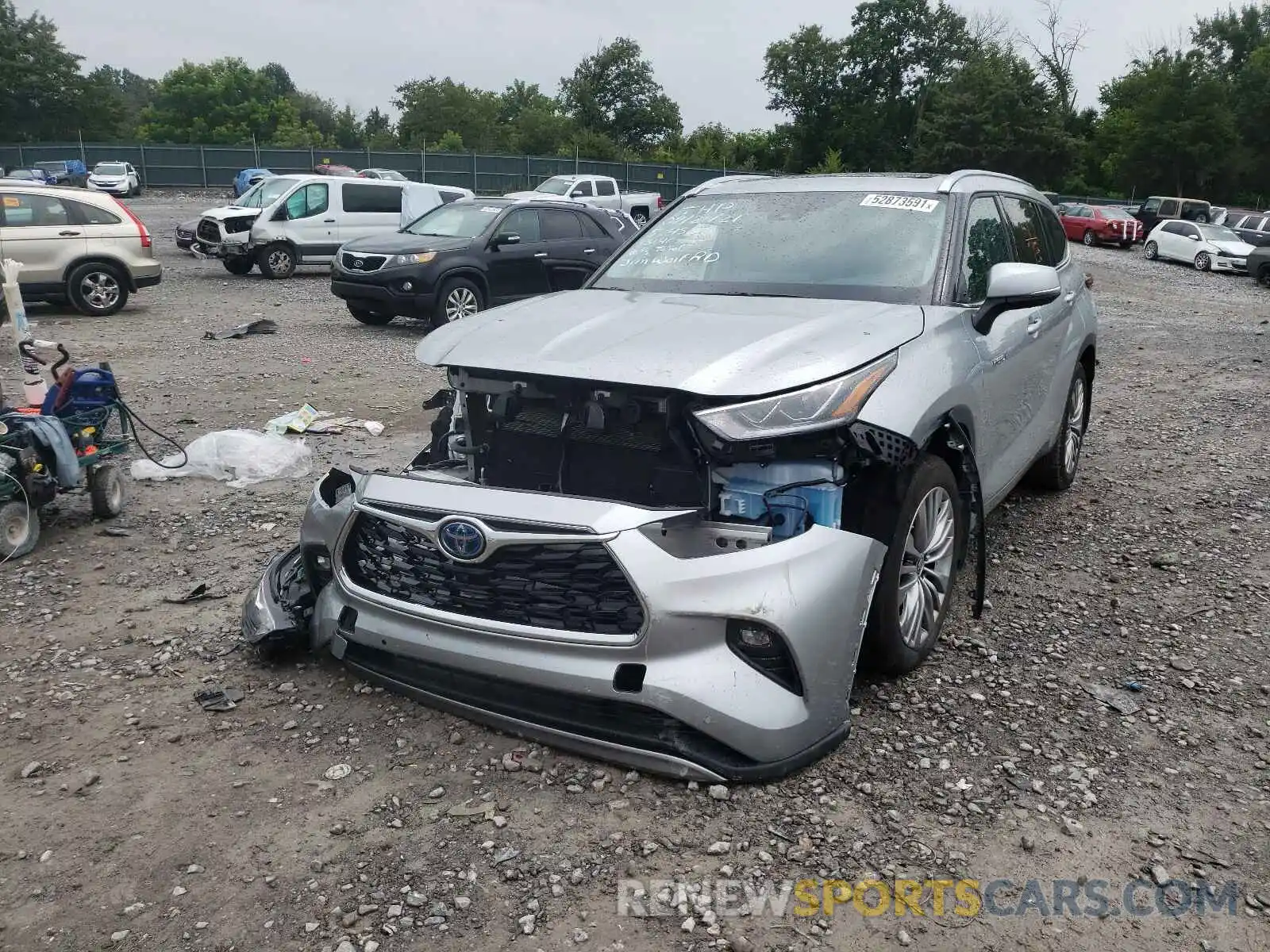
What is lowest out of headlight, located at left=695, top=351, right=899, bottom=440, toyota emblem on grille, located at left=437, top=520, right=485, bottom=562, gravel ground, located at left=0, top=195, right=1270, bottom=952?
gravel ground, located at left=0, top=195, right=1270, bottom=952

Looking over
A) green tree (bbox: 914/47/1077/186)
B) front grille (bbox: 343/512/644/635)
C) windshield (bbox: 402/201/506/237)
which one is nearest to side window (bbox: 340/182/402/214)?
windshield (bbox: 402/201/506/237)

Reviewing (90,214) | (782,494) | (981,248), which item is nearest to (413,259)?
(90,214)

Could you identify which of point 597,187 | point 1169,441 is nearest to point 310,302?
point 1169,441

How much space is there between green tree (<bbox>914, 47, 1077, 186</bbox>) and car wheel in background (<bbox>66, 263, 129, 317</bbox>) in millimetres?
49329

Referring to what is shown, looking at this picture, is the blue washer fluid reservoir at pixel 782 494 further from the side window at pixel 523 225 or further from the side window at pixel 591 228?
the side window at pixel 591 228

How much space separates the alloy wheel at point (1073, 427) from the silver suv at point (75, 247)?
12.0 metres

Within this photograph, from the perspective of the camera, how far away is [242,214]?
1789 cm

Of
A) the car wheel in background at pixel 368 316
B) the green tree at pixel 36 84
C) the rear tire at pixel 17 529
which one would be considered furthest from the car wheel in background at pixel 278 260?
the green tree at pixel 36 84

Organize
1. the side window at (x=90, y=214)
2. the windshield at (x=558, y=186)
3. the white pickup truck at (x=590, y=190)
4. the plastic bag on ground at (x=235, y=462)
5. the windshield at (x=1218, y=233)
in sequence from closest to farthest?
the plastic bag on ground at (x=235, y=462), the side window at (x=90, y=214), the windshield at (x=1218, y=233), the white pickup truck at (x=590, y=190), the windshield at (x=558, y=186)

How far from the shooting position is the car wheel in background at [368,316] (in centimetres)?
1284

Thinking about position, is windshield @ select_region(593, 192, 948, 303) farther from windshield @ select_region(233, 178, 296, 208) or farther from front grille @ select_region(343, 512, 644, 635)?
windshield @ select_region(233, 178, 296, 208)

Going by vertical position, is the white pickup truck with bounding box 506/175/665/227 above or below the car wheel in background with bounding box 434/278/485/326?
above

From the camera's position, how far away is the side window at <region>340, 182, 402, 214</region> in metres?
18.5

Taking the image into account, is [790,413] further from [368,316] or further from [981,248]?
[368,316]
